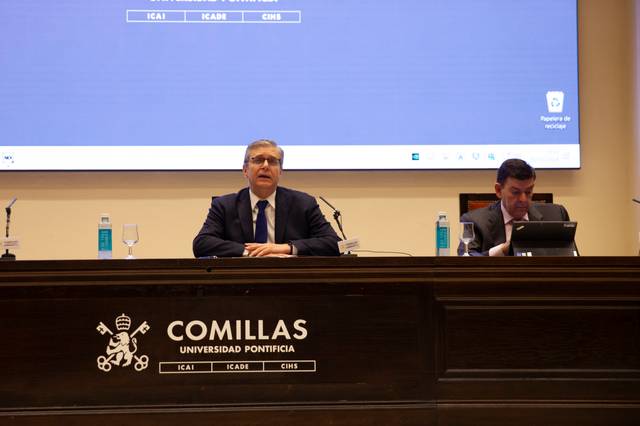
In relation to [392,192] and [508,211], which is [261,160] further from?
[392,192]

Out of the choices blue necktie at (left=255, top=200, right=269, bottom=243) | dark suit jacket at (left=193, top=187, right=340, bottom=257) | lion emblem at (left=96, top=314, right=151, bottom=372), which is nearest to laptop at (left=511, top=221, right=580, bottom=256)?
dark suit jacket at (left=193, top=187, right=340, bottom=257)

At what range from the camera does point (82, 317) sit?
2.57 metres

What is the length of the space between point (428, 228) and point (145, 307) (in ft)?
7.95

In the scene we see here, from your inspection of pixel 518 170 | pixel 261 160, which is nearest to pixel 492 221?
pixel 518 170

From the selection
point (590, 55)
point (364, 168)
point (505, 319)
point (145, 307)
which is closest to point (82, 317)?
point (145, 307)

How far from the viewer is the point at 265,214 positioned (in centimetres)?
346

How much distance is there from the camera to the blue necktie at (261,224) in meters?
3.40

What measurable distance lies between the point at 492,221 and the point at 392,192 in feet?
3.63

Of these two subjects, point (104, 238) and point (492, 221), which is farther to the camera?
point (492, 221)

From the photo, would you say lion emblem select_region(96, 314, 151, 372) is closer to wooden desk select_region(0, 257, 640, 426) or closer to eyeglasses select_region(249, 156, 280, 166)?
wooden desk select_region(0, 257, 640, 426)

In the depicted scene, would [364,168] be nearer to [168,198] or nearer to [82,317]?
[168,198]

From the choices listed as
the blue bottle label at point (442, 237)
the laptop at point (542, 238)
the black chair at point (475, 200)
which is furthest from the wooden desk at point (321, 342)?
the black chair at point (475, 200)

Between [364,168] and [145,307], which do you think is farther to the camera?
[364,168]

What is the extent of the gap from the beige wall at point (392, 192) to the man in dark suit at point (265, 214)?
1.08 m
